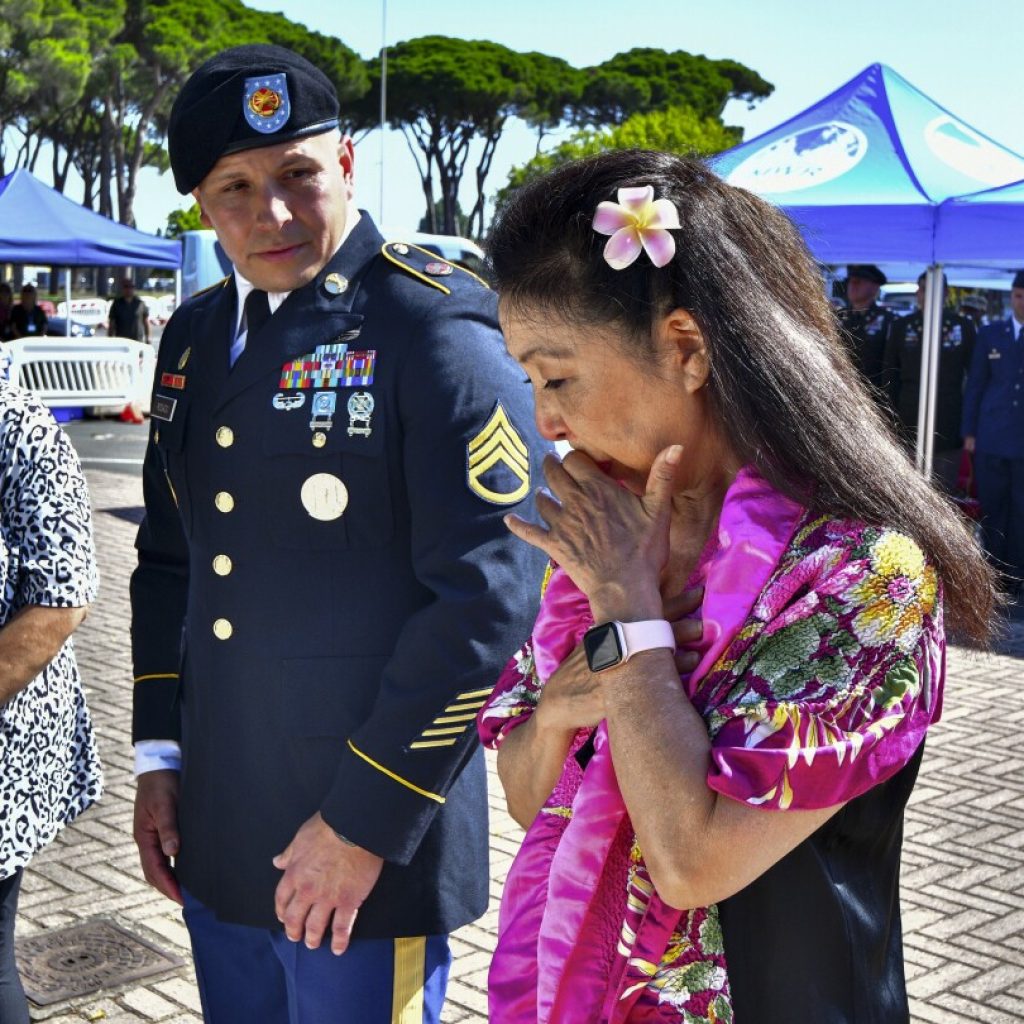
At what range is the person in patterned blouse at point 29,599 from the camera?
243 centimetres

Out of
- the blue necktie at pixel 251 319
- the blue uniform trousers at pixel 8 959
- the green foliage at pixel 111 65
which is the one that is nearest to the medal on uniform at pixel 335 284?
the blue necktie at pixel 251 319

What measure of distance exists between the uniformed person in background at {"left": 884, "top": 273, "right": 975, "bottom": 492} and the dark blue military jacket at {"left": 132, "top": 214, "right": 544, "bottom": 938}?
9.01m

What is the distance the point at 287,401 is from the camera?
2141mm

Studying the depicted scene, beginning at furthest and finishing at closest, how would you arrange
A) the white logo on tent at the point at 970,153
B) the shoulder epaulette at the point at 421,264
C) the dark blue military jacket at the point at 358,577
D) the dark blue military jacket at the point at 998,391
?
the dark blue military jacket at the point at 998,391 → the white logo on tent at the point at 970,153 → the shoulder epaulette at the point at 421,264 → the dark blue military jacket at the point at 358,577

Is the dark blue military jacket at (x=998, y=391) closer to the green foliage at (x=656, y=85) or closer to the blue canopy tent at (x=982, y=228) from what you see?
the blue canopy tent at (x=982, y=228)

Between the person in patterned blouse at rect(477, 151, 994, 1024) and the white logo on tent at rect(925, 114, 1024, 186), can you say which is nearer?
the person in patterned blouse at rect(477, 151, 994, 1024)

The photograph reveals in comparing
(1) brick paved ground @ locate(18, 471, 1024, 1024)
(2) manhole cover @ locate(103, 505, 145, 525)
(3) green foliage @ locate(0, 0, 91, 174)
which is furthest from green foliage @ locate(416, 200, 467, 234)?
(1) brick paved ground @ locate(18, 471, 1024, 1024)

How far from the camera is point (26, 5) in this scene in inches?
1533

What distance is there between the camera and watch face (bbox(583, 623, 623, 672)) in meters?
1.43

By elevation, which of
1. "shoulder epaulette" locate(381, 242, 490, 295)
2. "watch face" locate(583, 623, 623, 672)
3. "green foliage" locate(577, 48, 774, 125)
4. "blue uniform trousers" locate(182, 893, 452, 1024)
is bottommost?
"blue uniform trousers" locate(182, 893, 452, 1024)

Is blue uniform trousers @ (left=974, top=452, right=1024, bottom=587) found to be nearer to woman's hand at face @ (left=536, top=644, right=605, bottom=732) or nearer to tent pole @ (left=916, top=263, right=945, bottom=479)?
tent pole @ (left=916, top=263, right=945, bottom=479)

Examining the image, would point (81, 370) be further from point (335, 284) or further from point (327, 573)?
point (327, 573)

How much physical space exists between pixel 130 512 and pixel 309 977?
10.0m

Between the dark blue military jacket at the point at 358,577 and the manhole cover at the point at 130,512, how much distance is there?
30.6ft
